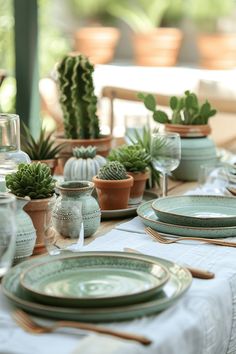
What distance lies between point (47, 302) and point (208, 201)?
2.39ft

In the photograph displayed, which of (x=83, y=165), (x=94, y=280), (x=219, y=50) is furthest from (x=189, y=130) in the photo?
(x=219, y=50)

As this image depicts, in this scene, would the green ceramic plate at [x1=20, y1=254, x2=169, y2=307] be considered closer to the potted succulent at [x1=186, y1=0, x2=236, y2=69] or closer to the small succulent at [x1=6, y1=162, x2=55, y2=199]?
the small succulent at [x1=6, y1=162, x2=55, y2=199]

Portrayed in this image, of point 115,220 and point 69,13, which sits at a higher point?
point 69,13

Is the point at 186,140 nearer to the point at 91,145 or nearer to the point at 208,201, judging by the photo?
the point at 91,145

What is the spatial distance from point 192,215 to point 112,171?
0.21 meters

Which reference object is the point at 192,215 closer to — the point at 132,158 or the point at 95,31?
the point at 132,158

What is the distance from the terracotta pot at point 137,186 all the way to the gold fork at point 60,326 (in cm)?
77

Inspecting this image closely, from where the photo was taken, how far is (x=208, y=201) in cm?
183

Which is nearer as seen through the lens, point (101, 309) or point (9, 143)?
point (101, 309)

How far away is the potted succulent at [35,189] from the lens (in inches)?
60.6

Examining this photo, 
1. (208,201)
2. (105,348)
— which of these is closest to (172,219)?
(208,201)

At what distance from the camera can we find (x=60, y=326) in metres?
1.12

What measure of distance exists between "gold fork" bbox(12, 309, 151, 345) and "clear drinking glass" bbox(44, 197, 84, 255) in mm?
297

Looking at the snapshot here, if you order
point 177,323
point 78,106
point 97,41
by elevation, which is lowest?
point 177,323
